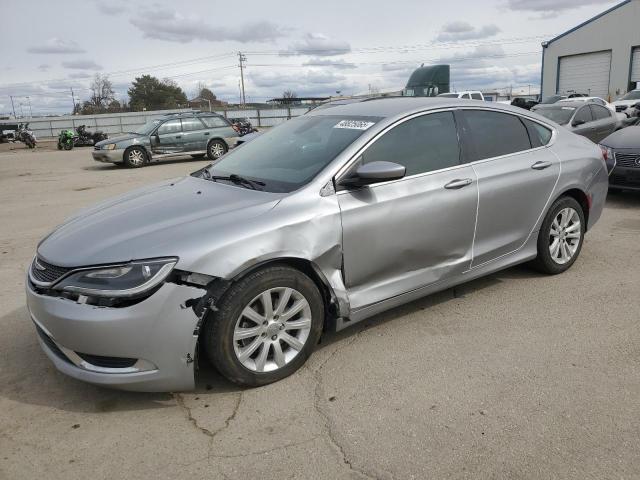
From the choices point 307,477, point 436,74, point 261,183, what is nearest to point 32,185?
point 261,183

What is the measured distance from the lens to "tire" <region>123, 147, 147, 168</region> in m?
16.4

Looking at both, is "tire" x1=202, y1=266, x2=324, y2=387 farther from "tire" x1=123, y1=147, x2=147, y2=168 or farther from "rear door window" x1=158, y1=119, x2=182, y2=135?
"rear door window" x1=158, y1=119, x2=182, y2=135

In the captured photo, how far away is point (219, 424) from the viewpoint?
2.78 meters

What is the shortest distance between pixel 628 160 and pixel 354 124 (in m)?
5.63

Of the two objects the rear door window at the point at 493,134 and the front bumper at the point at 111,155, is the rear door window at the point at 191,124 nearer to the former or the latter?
the front bumper at the point at 111,155

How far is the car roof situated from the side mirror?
60 cm

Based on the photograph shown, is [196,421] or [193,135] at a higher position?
[193,135]

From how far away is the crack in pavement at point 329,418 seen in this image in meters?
2.40

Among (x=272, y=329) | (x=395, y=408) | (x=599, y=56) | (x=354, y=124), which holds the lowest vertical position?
(x=395, y=408)

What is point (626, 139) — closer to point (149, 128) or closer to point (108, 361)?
point (108, 361)

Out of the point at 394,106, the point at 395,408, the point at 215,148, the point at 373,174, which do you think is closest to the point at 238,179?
the point at 373,174

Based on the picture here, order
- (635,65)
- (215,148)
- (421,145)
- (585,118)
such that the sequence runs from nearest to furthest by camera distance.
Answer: (421,145) < (585,118) < (215,148) < (635,65)

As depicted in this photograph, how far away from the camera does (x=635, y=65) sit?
31281 millimetres

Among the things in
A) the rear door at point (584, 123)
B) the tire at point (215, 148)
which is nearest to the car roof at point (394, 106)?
the rear door at point (584, 123)
